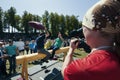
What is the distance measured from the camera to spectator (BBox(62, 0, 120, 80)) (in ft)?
4.67

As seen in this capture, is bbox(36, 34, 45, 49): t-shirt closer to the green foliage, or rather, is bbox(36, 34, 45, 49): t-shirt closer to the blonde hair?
the blonde hair

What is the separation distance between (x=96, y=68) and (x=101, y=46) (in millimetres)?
215

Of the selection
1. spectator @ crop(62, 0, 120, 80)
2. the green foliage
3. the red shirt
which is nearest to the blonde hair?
spectator @ crop(62, 0, 120, 80)

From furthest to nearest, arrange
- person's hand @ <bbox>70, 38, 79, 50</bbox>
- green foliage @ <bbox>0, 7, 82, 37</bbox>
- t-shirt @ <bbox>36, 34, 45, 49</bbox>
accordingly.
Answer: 1. green foliage @ <bbox>0, 7, 82, 37</bbox>
2. t-shirt @ <bbox>36, 34, 45, 49</bbox>
3. person's hand @ <bbox>70, 38, 79, 50</bbox>

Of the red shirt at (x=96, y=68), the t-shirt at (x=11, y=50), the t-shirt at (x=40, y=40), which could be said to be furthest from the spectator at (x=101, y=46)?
the t-shirt at (x=11, y=50)

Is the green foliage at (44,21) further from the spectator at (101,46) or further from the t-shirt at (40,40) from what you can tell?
the spectator at (101,46)

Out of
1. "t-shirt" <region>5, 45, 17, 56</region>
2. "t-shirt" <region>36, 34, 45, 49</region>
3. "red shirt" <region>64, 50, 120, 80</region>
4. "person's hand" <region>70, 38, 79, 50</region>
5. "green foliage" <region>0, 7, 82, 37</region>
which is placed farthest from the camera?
"green foliage" <region>0, 7, 82, 37</region>

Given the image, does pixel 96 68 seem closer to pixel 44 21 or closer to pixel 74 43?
pixel 74 43

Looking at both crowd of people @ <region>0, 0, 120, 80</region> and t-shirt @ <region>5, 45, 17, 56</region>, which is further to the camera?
t-shirt @ <region>5, 45, 17, 56</region>

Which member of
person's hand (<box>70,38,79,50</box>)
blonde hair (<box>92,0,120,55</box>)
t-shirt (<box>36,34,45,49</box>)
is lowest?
t-shirt (<box>36,34,45,49</box>)

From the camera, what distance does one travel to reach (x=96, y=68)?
1419 mm

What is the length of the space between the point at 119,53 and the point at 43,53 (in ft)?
37.9

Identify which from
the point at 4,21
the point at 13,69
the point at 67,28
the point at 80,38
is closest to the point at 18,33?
the point at 4,21

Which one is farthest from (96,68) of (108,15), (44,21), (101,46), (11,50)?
(44,21)
